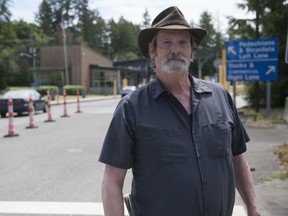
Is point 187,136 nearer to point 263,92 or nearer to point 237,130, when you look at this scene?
point 237,130

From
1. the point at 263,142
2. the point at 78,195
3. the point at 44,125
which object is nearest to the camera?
the point at 78,195

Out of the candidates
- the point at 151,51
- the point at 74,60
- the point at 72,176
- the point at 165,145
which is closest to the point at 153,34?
the point at 151,51

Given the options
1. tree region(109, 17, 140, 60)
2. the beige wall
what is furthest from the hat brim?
tree region(109, 17, 140, 60)

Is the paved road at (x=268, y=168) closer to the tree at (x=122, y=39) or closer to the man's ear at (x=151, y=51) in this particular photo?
the man's ear at (x=151, y=51)

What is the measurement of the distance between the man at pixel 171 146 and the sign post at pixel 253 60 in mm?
15365

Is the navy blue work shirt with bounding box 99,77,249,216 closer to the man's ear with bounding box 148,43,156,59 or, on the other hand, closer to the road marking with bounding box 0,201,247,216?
the man's ear with bounding box 148,43,156,59

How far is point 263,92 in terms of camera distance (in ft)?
74.7


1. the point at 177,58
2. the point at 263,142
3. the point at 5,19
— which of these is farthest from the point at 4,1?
the point at 177,58

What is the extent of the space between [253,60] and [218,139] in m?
15.8

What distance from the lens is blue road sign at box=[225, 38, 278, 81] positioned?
1738cm

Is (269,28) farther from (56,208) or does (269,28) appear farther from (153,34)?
(153,34)

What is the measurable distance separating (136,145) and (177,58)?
22.6 inches

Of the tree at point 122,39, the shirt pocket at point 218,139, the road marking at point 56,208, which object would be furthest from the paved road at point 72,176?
the tree at point 122,39

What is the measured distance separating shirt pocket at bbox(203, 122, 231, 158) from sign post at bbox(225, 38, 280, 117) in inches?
605
